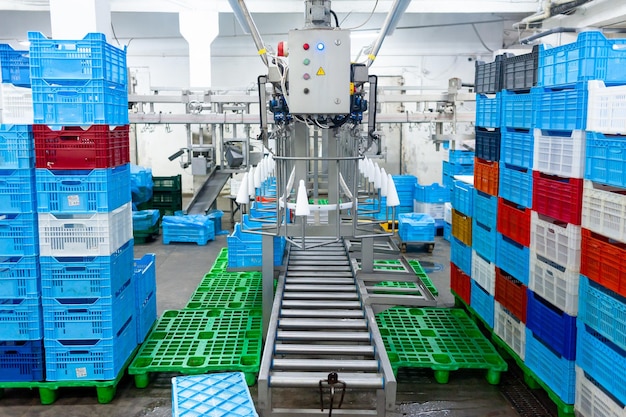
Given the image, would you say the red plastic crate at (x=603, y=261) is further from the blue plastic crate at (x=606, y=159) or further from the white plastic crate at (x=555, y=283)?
the blue plastic crate at (x=606, y=159)

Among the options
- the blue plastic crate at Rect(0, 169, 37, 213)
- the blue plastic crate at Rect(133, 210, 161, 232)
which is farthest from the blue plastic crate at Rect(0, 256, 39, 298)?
the blue plastic crate at Rect(133, 210, 161, 232)

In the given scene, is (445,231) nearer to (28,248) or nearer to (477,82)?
(477,82)

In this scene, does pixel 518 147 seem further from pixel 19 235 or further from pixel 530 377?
pixel 19 235

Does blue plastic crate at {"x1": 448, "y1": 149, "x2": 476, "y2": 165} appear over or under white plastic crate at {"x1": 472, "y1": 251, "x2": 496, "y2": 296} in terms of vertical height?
over

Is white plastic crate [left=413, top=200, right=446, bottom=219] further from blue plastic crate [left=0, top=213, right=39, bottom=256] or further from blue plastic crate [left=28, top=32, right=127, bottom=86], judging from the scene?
blue plastic crate [left=0, top=213, right=39, bottom=256]

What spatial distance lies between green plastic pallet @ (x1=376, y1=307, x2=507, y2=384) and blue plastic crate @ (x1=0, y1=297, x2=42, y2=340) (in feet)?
10.0

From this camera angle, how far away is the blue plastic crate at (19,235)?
4.61 metres

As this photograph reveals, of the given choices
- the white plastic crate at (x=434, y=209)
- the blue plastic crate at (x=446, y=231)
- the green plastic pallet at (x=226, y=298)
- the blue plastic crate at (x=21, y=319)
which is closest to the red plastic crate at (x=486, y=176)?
the green plastic pallet at (x=226, y=298)

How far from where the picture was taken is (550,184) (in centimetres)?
453

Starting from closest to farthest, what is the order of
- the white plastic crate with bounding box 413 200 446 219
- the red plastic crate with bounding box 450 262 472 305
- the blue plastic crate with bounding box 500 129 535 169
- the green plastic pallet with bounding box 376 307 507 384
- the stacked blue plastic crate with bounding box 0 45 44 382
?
the stacked blue plastic crate with bounding box 0 45 44 382
the blue plastic crate with bounding box 500 129 535 169
the green plastic pallet with bounding box 376 307 507 384
the red plastic crate with bounding box 450 262 472 305
the white plastic crate with bounding box 413 200 446 219

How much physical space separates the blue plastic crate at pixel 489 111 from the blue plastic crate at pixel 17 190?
427 centimetres

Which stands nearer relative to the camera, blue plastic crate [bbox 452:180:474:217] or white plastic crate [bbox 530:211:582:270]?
white plastic crate [bbox 530:211:582:270]

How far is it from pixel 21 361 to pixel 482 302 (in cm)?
447

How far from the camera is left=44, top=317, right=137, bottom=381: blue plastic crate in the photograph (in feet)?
15.7
